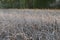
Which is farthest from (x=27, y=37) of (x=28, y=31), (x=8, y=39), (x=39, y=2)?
(x=39, y=2)

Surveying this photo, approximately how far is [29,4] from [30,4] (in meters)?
0.04

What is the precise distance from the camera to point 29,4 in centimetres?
561

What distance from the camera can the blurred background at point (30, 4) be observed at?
5.54 meters

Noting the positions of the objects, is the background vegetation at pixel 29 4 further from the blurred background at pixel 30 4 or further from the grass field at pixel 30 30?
the grass field at pixel 30 30

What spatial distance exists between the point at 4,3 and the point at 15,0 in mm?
379

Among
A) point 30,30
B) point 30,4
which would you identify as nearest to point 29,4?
point 30,4

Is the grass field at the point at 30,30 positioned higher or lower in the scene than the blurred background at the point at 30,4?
higher

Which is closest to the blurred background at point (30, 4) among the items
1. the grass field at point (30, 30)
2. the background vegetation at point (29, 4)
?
the background vegetation at point (29, 4)

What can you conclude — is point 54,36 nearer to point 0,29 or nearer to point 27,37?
point 27,37

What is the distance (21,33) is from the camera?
2666 mm

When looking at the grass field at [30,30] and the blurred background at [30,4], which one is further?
the blurred background at [30,4]

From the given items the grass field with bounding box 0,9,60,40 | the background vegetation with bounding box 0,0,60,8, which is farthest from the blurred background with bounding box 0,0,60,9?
the grass field with bounding box 0,9,60,40

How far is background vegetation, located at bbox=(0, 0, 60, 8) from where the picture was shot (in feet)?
18.2

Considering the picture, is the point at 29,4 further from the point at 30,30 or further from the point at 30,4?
the point at 30,30
